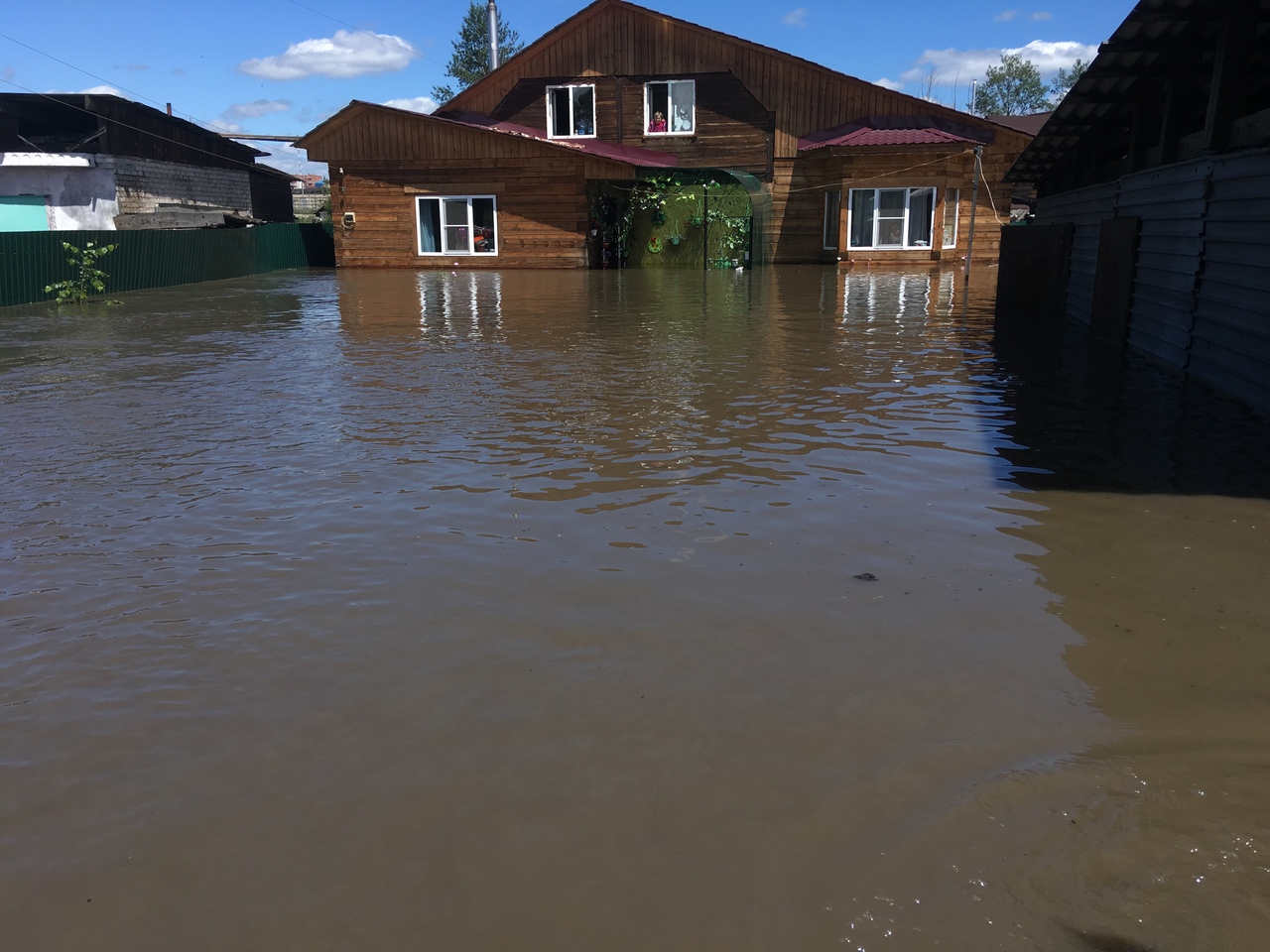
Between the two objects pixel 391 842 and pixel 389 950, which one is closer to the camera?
pixel 389 950

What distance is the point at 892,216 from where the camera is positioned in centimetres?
2886

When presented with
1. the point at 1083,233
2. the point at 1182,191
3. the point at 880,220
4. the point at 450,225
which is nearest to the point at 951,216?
the point at 880,220

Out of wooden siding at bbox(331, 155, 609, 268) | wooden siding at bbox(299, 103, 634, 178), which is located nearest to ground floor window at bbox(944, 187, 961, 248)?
wooden siding at bbox(299, 103, 634, 178)

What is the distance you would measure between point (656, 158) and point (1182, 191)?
21983mm

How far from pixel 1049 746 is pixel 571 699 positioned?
1574 millimetres

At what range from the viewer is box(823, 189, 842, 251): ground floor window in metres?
29.4

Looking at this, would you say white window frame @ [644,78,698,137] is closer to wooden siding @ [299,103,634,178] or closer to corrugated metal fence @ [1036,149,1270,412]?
wooden siding @ [299,103,634,178]

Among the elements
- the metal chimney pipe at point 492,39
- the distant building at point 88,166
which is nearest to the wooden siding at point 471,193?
the distant building at point 88,166

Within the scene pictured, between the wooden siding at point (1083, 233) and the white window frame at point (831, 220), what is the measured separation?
43.1 ft

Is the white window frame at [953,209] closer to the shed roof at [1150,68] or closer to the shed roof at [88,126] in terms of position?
the shed roof at [1150,68]

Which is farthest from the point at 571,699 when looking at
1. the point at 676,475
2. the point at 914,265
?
the point at 914,265

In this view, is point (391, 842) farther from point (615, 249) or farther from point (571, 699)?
point (615, 249)

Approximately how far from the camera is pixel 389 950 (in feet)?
8.00

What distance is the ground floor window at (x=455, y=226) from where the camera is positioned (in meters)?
29.8
